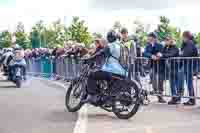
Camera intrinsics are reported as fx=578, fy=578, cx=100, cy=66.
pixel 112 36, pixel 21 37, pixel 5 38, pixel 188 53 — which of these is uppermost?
pixel 21 37

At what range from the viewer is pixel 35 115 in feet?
36.5

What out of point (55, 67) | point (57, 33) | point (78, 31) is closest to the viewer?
point (55, 67)

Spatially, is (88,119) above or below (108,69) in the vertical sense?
below

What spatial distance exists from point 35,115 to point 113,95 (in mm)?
1565

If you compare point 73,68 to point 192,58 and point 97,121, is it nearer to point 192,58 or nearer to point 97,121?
point 192,58

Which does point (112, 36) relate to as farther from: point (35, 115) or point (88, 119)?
point (35, 115)

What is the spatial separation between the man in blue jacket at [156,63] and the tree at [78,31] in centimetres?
7444

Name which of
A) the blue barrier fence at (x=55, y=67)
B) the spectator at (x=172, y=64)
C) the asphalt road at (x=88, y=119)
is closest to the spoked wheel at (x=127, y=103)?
the asphalt road at (x=88, y=119)

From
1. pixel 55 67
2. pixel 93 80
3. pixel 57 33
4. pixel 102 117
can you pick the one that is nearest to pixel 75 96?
pixel 93 80

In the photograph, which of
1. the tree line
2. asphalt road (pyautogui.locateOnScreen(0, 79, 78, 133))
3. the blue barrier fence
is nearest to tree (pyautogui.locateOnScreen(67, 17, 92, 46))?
the tree line

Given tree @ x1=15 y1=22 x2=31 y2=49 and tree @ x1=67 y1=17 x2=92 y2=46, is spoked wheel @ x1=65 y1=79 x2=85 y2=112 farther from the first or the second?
tree @ x1=15 y1=22 x2=31 y2=49

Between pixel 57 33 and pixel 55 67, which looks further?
pixel 57 33

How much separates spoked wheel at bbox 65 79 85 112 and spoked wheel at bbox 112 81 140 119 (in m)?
0.80

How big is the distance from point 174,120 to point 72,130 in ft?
7.61
